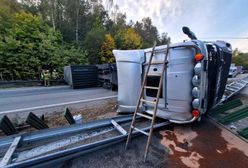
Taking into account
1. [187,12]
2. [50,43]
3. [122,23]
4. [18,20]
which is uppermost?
[122,23]

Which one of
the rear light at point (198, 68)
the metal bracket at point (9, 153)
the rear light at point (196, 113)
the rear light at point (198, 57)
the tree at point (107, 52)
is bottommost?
the metal bracket at point (9, 153)

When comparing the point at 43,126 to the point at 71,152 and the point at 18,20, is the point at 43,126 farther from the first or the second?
the point at 18,20

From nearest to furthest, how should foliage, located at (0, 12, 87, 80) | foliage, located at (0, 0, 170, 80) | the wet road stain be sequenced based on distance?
the wet road stain, foliage, located at (0, 12, 87, 80), foliage, located at (0, 0, 170, 80)

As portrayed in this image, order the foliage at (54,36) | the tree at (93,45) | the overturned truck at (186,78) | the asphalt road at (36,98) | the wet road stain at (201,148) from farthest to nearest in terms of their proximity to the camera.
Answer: the tree at (93,45) < the foliage at (54,36) < the asphalt road at (36,98) < the overturned truck at (186,78) < the wet road stain at (201,148)

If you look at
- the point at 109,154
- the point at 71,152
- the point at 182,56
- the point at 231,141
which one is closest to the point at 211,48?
the point at 182,56

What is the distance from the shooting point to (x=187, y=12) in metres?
8.58

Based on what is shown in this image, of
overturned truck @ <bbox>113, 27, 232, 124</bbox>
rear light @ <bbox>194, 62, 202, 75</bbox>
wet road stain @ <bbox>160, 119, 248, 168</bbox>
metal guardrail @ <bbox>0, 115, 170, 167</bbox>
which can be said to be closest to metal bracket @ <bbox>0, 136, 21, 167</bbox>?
metal guardrail @ <bbox>0, 115, 170, 167</bbox>

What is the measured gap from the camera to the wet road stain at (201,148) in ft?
6.75

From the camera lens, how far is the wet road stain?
2.06m

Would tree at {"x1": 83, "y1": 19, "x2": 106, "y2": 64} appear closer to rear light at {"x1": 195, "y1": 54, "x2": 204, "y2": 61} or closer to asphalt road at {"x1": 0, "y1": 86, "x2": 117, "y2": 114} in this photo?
asphalt road at {"x1": 0, "y1": 86, "x2": 117, "y2": 114}

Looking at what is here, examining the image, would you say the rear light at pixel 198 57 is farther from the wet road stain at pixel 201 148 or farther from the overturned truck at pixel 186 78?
the wet road stain at pixel 201 148

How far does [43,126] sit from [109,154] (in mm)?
1714

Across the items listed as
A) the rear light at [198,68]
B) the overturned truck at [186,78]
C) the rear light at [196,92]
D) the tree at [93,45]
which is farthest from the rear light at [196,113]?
the tree at [93,45]

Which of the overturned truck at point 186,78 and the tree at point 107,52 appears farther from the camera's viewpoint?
the tree at point 107,52
